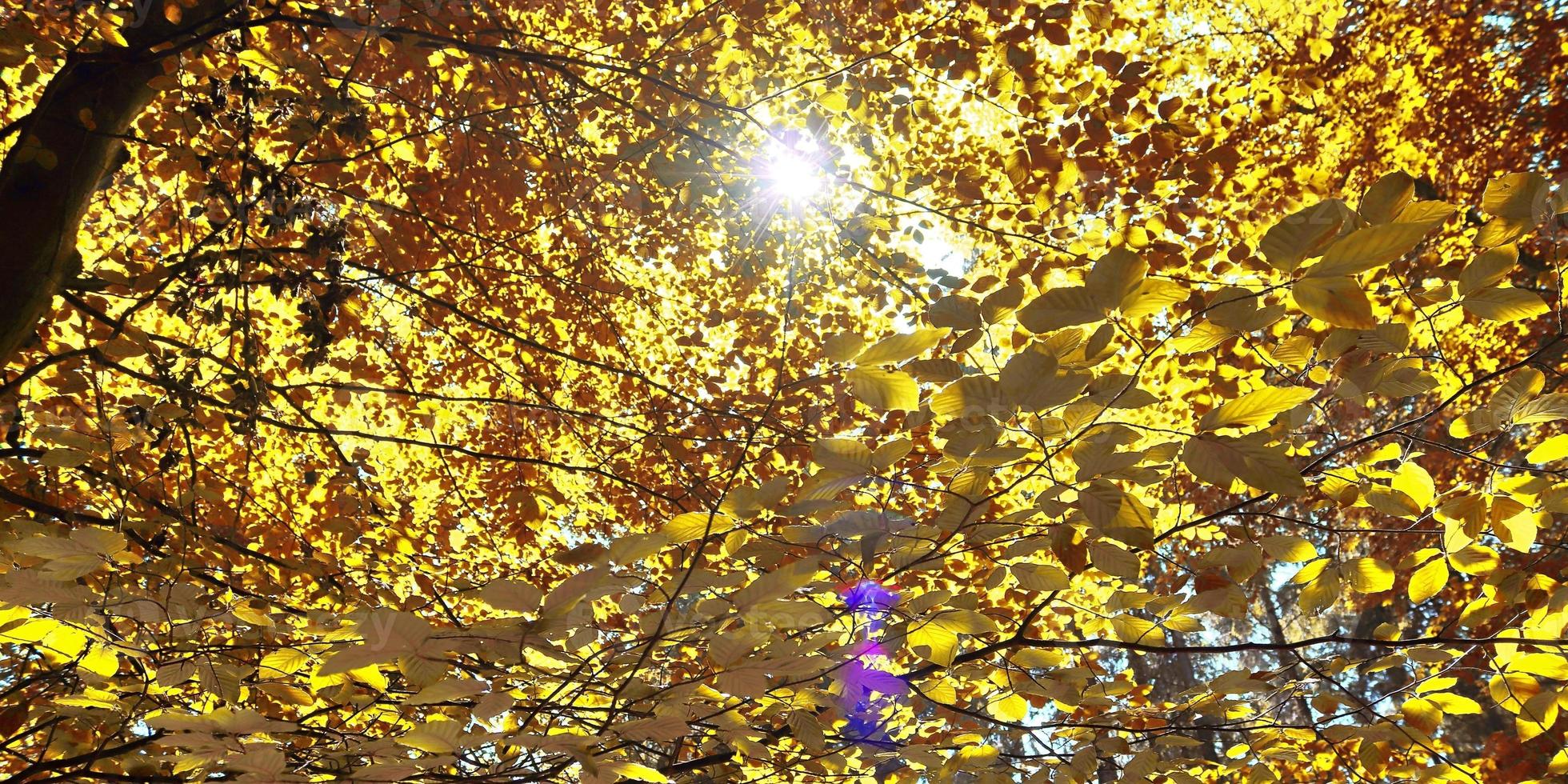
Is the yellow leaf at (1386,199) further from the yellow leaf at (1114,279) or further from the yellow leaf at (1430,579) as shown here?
the yellow leaf at (1430,579)

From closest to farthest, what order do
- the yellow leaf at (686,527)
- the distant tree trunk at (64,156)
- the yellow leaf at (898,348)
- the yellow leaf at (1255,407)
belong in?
the yellow leaf at (1255,407) → the yellow leaf at (898,348) → the yellow leaf at (686,527) → the distant tree trunk at (64,156)

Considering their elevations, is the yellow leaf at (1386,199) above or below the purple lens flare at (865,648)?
above

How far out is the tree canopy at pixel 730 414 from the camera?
53.0 inches

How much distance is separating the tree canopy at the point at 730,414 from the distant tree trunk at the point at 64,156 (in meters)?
0.01

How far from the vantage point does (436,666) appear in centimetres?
139

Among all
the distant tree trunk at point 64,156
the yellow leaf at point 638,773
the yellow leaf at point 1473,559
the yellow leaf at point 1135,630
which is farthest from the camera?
the distant tree trunk at point 64,156

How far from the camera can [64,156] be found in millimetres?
2770

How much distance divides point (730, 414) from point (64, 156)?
2369 mm

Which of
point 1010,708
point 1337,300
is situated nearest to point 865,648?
point 1010,708

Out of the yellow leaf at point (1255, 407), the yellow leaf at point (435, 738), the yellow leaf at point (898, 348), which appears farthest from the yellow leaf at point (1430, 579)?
the yellow leaf at point (435, 738)

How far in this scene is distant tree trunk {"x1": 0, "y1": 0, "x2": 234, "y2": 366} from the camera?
2.67m

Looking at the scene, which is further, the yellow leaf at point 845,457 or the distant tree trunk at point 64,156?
the distant tree trunk at point 64,156

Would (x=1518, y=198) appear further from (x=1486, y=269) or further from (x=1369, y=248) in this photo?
(x=1369, y=248)

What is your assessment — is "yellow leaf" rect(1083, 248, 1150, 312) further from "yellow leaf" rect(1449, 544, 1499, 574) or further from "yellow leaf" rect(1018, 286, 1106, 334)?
"yellow leaf" rect(1449, 544, 1499, 574)
